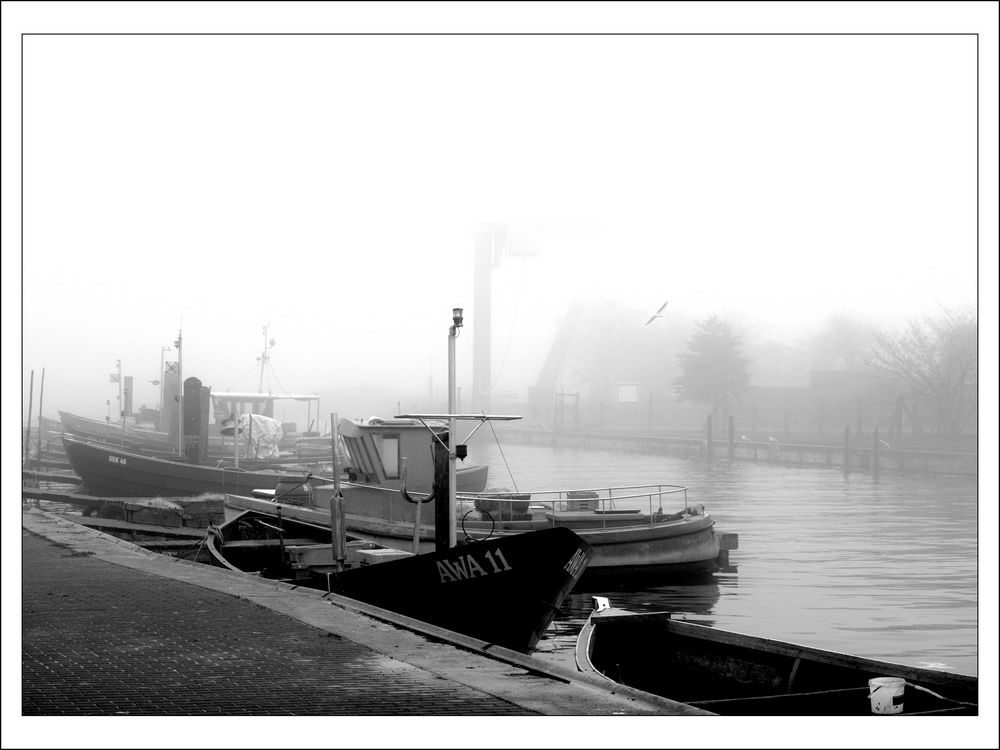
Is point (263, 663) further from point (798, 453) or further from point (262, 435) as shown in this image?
point (798, 453)

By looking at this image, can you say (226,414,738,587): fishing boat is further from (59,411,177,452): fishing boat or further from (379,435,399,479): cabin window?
(59,411,177,452): fishing boat

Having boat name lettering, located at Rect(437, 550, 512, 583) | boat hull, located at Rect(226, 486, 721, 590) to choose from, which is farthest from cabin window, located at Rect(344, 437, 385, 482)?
boat name lettering, located at Rect(437, 550, 512, 583)

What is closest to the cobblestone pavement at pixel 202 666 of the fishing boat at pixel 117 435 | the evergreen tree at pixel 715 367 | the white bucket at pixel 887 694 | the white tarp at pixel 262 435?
the white bucket at pixel 887 694

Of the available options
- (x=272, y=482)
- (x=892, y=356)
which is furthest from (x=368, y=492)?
(x=892, y=356)

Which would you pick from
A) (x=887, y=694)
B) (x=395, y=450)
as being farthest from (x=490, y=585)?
(x=395, y=450)

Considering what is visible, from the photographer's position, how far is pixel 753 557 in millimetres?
22016

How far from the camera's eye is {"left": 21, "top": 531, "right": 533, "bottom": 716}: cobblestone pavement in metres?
5.94

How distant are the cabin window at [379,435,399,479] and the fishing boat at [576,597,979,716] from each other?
6660mm

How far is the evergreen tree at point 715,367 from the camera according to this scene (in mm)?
73000

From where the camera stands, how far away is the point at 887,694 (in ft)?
23.7

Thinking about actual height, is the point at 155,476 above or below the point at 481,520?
below

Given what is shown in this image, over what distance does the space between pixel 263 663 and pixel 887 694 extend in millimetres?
4582

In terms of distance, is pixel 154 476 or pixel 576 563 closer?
pixel 576 563

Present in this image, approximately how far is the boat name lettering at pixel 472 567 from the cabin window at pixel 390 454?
695cm
